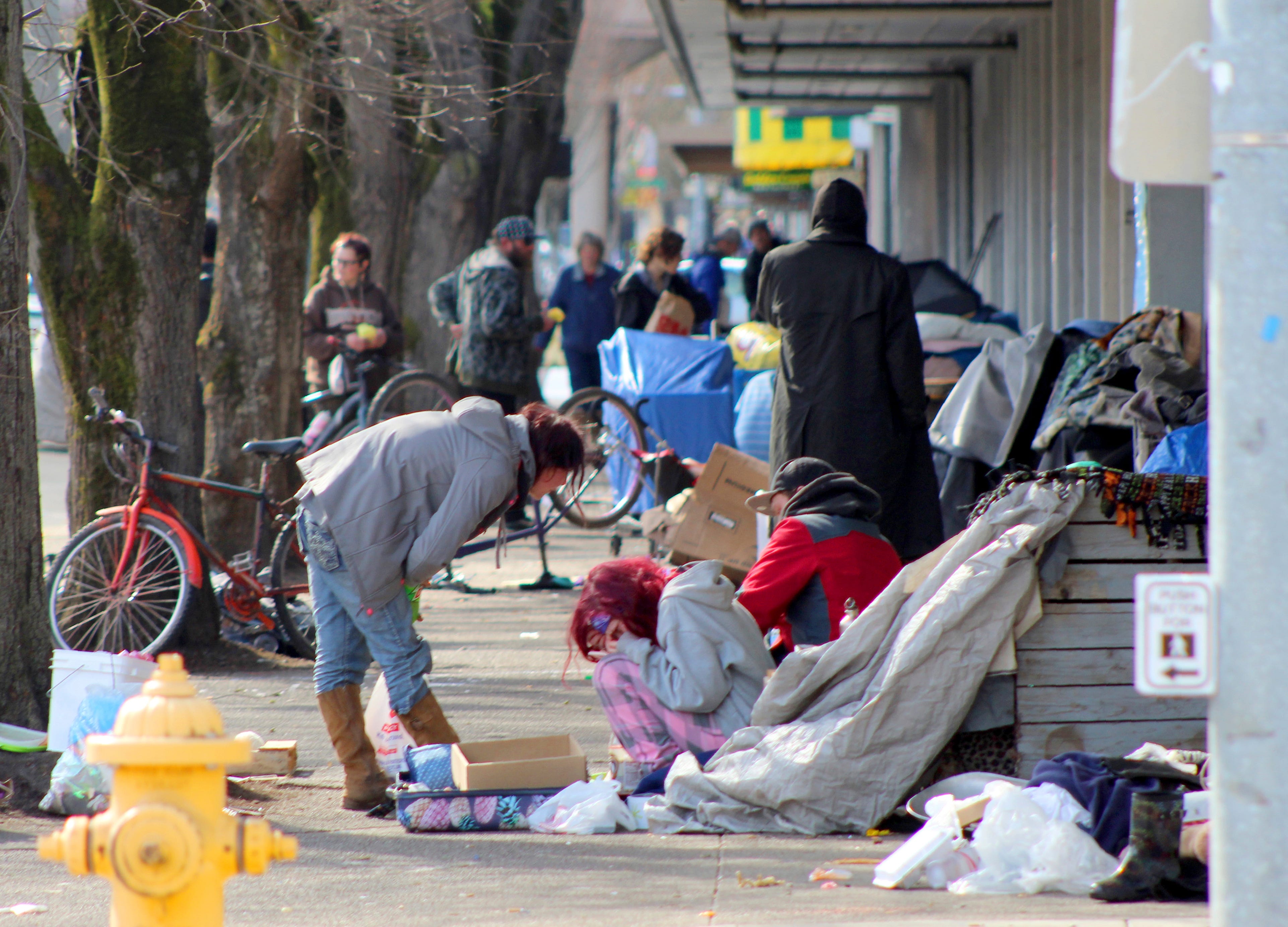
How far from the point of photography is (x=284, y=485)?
8.89 metres

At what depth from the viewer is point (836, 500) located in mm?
5277

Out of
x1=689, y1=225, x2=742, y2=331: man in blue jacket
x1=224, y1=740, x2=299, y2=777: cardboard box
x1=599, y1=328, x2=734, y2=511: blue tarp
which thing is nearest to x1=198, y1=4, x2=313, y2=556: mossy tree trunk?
x1=599, y1=328, x2=734, y2=511: blue tarp

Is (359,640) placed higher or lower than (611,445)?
lower

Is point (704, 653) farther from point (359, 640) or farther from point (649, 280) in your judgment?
point (649, 280)

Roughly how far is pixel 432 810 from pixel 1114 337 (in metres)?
4.16

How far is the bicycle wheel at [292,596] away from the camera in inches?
288

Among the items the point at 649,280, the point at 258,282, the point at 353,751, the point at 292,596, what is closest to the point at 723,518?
the point at 292,596

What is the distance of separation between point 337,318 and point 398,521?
232 inches

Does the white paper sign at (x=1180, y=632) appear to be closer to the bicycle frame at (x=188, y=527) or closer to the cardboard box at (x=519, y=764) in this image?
the cardboard box at (x=519, y=764)

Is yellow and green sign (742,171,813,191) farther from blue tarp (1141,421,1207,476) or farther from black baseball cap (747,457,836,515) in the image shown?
black baseball cap (747,457,836,515)

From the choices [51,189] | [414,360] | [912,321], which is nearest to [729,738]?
[912,321]

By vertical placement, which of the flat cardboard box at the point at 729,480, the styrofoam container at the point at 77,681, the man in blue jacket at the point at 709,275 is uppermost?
the man in blue jacket at the point at 709,275

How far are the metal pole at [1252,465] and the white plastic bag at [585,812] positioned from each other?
2502 mm

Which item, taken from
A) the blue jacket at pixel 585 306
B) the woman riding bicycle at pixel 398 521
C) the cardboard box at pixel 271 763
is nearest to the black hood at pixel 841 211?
the woman riding bicycle at pixel 398 521
